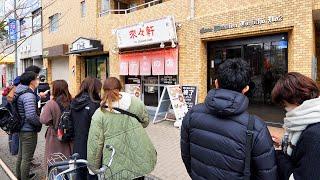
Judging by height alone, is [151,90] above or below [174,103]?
above

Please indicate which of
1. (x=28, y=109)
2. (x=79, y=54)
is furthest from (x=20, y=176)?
Result: (x=79, y=54)

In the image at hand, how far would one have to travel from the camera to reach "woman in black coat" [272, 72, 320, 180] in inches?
72.4

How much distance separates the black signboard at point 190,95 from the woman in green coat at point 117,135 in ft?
24.0

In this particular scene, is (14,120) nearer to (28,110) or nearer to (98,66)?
(28,110)

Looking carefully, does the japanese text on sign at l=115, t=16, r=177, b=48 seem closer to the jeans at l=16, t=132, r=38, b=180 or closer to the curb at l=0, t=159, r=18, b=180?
the curb at l=0, t=159, r=18, b=180

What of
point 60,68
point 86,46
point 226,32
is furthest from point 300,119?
point 60,68

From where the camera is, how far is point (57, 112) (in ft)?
14.7

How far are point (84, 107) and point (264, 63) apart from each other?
714 centimetres

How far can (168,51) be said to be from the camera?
11.7 m

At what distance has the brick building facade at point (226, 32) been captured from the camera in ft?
26.6

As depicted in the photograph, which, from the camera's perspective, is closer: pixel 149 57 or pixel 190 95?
pixel 190 95

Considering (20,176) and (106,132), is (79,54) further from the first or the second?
(106,132)

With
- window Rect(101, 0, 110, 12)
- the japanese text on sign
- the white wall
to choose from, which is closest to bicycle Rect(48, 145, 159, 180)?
the japanese text on sign

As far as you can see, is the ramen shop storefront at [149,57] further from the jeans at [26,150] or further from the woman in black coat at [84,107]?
the woman in black coat at [84,107]
